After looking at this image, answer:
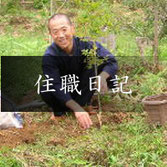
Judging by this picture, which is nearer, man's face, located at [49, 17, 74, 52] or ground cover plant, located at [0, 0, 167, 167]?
ground cover plant, located at [0, 0, 167, 167]

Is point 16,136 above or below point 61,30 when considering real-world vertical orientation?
below

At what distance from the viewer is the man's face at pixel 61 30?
485 cm

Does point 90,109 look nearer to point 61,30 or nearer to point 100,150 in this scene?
point 61,30

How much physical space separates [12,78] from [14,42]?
382 centimetres

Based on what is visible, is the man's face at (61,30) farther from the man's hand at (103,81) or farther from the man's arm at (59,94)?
the man's hand at (103,81)

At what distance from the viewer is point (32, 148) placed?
422cm

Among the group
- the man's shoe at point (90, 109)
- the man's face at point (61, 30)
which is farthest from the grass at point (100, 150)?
the man's face at point (61, 30)

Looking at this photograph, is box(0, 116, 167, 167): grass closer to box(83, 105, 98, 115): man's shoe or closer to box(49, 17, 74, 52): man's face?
box(83, 105, 98, 115): man's shoe

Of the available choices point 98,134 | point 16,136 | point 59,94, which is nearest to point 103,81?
point 59,94

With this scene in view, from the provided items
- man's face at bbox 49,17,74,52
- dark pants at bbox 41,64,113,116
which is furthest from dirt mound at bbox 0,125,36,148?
man's face at bbox 49,17,74,52

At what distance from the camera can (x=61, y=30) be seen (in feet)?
15.9

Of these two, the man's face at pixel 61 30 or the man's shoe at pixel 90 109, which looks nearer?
the man's face at pixel 61 30

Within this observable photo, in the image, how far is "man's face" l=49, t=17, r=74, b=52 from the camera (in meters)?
4.85

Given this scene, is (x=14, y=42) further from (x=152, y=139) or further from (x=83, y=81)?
(x=152, y=139)
